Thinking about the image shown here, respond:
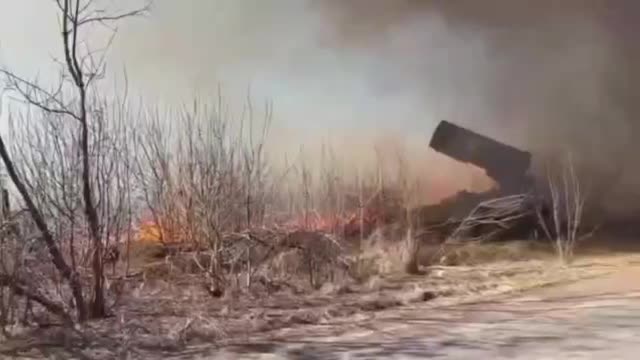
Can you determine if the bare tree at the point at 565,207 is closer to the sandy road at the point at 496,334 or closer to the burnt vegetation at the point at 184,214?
the burnt vegetation at the point at 184,214

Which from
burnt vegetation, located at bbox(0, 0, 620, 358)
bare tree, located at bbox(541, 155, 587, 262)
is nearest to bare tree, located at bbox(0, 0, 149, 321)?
burnt vegetation, located at bbox(0, 0, 620, 358)

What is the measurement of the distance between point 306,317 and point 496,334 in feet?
6.37

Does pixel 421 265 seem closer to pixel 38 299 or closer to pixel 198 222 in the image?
pixel 198 222

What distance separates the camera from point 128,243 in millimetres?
9266

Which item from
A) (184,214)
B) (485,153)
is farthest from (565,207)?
(184,214)

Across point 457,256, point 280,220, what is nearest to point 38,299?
point 280,220

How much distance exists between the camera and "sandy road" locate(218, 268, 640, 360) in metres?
6.67

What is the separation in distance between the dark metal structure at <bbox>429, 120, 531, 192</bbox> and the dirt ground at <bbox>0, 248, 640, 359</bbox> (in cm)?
327

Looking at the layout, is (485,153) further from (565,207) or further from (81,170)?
(81,170)

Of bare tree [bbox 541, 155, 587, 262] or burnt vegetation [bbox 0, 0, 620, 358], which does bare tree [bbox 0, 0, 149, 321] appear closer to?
burnt vegetation [bbox 0, 0, 620, 358]

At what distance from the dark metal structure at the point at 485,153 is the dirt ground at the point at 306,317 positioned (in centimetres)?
327

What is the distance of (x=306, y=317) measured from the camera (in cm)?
855

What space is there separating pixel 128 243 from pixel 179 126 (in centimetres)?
200

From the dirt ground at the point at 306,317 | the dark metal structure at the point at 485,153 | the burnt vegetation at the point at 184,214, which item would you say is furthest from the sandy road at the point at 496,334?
the dark metal structure at the point at 485,153
